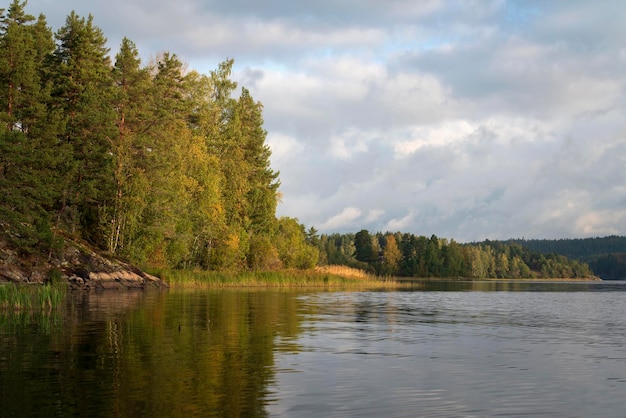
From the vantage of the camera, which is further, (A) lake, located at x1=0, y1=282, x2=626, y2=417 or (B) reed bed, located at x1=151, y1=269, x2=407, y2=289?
(B) reed bed, located at x1=151, y1=269, x2=407, y2=289

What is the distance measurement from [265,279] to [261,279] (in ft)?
2.21

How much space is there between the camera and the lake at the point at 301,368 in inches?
510

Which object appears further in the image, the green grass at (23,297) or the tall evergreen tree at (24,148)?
the tall evergreen tree at (24,148)

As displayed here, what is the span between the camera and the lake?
12953 millimetres

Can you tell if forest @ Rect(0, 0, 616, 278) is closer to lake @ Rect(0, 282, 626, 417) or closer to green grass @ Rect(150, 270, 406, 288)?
green grass @ Rect(150, 270, 406, 288)

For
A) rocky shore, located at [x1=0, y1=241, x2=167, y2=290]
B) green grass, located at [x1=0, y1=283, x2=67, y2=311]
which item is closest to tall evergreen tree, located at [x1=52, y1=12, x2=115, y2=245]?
rocky shore, located at [x1=0, y1=241, x2=167, y2=290]

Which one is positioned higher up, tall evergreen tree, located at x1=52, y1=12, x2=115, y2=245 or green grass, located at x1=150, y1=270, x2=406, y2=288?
tall evergreen tree, located at x1=52, y1=12, x2=115, y2=245

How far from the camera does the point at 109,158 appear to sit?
65.9 meters

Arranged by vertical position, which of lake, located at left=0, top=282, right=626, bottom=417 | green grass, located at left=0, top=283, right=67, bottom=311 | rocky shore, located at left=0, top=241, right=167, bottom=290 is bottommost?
lake, located at left=0, top=282, right=626, bottom=417

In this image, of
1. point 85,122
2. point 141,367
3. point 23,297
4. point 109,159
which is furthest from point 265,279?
point 141,367

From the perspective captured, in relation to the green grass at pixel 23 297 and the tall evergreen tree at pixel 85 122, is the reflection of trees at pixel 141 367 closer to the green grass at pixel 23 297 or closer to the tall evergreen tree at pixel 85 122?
the green grass at pixel 23 297

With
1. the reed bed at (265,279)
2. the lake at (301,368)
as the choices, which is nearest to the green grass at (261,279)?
the reed bed at (265,279)

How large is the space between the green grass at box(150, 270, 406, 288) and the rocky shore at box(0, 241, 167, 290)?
4248 millimetres

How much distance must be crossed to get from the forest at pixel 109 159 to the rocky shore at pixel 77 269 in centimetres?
111
